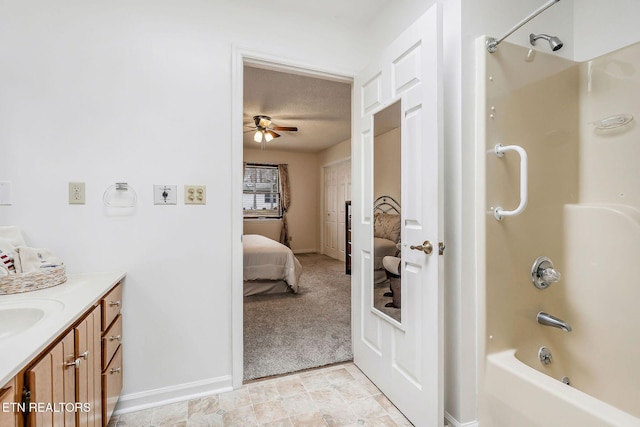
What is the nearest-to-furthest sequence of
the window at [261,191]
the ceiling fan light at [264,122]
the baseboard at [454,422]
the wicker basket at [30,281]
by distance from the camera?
1. the wicker basket at [30,281]
2. the baseboard at [454,422]
3. the ceiling fan light at [264,122]
4. the window at [261,191]

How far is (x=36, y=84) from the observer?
4.86 feet

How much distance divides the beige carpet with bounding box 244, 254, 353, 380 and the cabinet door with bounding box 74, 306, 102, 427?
916 millimetres

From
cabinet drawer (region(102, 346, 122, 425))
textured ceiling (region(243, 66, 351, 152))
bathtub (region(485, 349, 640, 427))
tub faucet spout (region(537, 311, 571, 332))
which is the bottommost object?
cabinet drawer (region(102, 346, 122, 425))

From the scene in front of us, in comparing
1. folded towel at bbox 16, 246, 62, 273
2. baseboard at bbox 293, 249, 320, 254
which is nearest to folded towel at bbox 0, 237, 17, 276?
folded towel at bbox 16, 246, 62, 273

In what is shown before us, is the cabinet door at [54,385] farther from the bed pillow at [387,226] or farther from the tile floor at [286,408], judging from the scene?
the bed pillow at [387,226]

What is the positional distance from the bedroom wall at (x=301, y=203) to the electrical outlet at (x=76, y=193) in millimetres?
5138

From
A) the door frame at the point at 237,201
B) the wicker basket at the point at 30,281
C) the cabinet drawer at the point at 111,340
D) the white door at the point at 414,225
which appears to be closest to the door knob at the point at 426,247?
the white door at the point at 414,225

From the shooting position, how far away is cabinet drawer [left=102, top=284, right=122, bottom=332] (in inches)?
51.2

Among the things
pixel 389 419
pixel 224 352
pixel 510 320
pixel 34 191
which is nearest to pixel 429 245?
pixel 510 320

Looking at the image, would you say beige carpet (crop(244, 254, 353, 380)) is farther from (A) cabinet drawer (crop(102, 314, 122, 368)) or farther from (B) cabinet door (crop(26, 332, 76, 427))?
(B) cabinet door (crop(26, 332, 76, 427))

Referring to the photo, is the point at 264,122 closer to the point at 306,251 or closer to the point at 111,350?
the point at 111,350

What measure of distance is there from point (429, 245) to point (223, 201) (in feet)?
3.89

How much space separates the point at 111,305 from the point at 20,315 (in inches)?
16.0

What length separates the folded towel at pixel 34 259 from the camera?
4.21 feet
